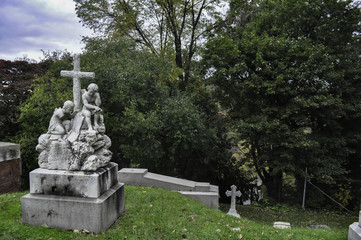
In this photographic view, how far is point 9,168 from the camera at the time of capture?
8883 millimetres

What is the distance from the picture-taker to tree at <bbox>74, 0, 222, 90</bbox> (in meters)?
16.0

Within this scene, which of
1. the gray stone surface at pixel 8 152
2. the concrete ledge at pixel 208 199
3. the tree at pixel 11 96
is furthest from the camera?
the tree at pixel 11 96

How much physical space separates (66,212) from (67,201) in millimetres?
209

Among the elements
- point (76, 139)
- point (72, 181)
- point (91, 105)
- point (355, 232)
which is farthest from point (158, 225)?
point (355, 232)

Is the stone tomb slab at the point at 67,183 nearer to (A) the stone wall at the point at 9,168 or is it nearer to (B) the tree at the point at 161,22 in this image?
(A) the stone wall at the point at 9,168

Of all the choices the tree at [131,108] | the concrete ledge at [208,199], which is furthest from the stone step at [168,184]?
the tree at [131,108]

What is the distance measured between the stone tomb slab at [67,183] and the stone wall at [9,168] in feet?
17.0

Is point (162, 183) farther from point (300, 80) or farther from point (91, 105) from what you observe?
point (300, 80)

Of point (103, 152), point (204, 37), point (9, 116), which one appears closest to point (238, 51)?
point (204, 37)

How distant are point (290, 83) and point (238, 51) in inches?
108

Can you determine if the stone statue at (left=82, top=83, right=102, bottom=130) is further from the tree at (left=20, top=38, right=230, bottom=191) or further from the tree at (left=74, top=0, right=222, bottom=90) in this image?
the tree at (left=74, top=0, right=222, bottom=90)

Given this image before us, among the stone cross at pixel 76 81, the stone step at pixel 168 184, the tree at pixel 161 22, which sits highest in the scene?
the tree at pixel 161 22

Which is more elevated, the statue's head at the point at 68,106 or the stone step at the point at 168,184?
the statue's head at the point at 68,106

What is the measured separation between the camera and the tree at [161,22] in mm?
16016
